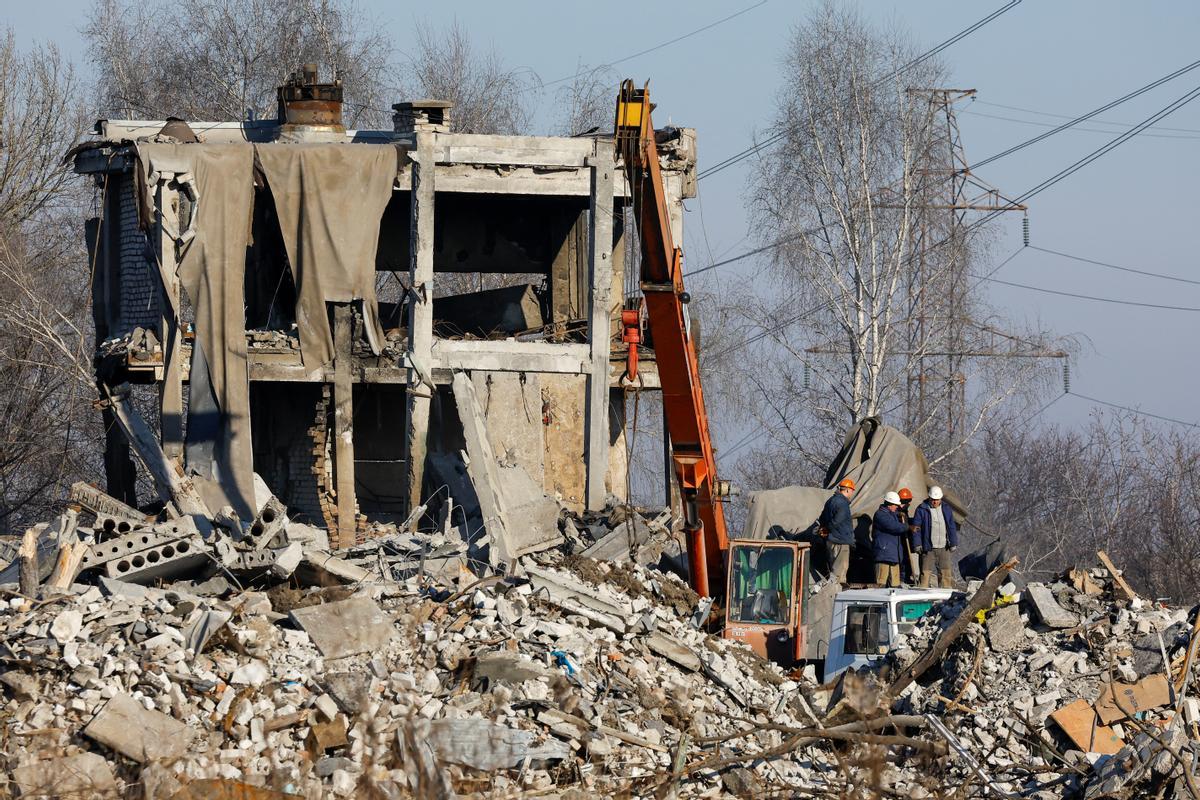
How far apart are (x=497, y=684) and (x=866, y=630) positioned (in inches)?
173

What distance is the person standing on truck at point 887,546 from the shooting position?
16938 millimetres

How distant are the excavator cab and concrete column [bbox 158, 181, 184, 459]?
7.89 m

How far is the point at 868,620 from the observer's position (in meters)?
14.5

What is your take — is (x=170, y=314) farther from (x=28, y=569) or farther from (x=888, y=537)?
(x=888, y=537)

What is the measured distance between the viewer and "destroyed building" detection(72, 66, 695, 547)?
767 inches

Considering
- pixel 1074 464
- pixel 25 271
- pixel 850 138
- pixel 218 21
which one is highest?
pixel 218 21

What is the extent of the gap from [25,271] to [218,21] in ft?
31.6

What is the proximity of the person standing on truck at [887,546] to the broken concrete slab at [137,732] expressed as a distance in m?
8.92

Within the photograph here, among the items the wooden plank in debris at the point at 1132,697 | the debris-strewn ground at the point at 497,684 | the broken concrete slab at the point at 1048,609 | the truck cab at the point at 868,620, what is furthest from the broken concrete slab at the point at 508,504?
the wooden plank in debris at the point at 1132,697

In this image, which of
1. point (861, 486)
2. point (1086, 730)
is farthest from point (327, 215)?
point (1086, 730)

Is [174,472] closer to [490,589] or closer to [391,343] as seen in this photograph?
[391,343]

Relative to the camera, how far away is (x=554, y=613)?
13.8 meters

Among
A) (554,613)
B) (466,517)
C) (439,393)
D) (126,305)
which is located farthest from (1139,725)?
(126,305)

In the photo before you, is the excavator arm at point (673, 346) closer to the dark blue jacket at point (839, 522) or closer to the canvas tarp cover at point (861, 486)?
the dark blue jacket at point (839, 522)
